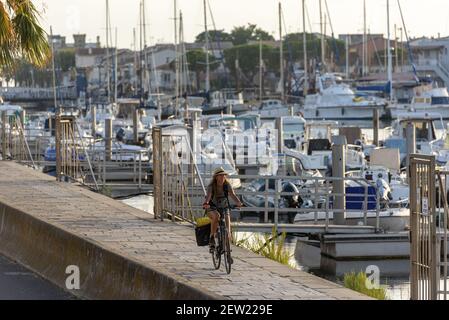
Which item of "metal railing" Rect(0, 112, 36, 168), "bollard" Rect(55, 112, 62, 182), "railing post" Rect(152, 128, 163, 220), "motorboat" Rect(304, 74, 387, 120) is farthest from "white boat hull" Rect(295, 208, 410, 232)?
"motorboat" Rect(304, 74, 387, 120)

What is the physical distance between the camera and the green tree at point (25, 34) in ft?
90.3

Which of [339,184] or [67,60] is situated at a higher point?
[67,60]

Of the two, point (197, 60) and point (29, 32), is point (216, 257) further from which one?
point (197, 60)

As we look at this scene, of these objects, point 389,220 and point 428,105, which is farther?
point 428,105

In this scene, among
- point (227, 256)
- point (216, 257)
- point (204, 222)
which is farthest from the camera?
point (204, 222)

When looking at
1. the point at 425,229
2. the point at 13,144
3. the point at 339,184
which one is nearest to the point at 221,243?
the point at 425,229

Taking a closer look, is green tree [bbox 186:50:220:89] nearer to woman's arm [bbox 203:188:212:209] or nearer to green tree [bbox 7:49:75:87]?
green tree [bbox 7:49:75:87]

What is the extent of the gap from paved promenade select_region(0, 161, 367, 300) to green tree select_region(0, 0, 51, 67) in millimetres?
3190

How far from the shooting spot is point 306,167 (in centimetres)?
4881

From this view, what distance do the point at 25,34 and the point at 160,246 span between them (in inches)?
452

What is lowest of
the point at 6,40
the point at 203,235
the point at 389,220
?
the point at 389,220

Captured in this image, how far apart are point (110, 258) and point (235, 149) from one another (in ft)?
125

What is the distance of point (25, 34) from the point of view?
27.9m

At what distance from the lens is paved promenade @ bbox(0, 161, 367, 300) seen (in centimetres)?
1415
